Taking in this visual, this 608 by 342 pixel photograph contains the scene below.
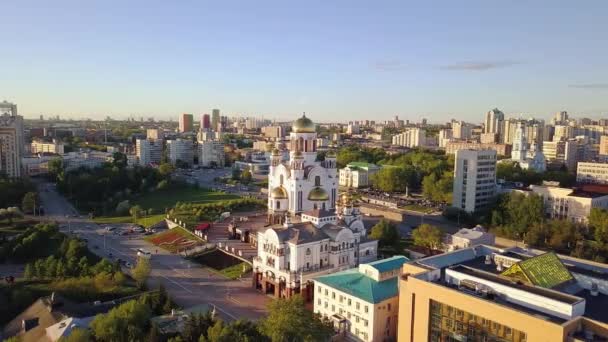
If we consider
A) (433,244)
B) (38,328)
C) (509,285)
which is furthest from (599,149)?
(38,328)

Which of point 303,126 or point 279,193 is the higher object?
point 303,126

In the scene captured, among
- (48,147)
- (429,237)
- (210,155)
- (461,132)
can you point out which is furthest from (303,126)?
(461,132)

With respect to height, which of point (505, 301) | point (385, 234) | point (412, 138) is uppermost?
point (412, 138)

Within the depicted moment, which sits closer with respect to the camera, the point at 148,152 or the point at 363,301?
the point at 363,301

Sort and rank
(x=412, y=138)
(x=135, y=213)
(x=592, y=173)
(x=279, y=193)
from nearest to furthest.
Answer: (x=279, y=193) < (x=135, y=213) < (x=592, y=173) < (x=412, y=138)

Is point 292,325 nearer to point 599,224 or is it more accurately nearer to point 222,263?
point 222,263

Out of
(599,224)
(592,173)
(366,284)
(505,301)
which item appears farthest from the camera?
(592,173)

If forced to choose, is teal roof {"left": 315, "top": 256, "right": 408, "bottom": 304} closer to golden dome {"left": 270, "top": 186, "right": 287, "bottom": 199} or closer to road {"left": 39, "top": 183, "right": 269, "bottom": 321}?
road {"left": 39, "top": 183, "right": 269, "bottom": 321}

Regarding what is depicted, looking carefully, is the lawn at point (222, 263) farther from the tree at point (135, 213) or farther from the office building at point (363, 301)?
the tree at point (135, 213)

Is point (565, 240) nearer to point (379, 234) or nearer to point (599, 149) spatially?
point (379, 234)
